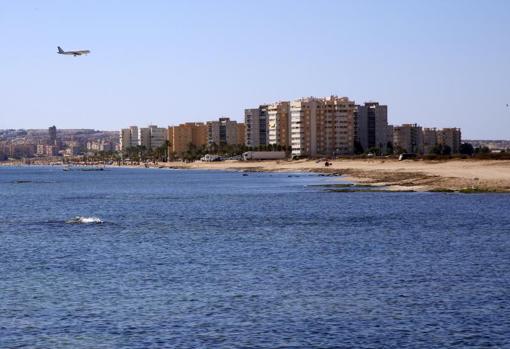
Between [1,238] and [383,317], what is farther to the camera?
[1,238]

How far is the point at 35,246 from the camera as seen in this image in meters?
47.2

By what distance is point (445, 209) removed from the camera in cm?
6931

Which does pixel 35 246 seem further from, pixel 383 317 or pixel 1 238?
pixel 383 317

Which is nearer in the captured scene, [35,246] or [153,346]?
[153,346]

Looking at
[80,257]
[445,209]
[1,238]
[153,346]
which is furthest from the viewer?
[445,209]

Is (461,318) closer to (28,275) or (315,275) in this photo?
(315,275)

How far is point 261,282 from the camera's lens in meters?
33.2

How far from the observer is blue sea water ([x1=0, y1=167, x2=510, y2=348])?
24.6m

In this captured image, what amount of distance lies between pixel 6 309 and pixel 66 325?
10.9ft

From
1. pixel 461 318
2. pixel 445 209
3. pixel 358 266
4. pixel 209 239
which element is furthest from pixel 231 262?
pixel 445 209

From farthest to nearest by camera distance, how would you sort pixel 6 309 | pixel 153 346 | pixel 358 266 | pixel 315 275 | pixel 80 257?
pixel 80 257
pixel 358 266
pixel 315 275
pixel 6 309
pixel 153 346

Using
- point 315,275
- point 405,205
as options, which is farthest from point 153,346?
point 405,205

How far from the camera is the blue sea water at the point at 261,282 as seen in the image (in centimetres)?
2462

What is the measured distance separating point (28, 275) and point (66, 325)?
10.5 m
